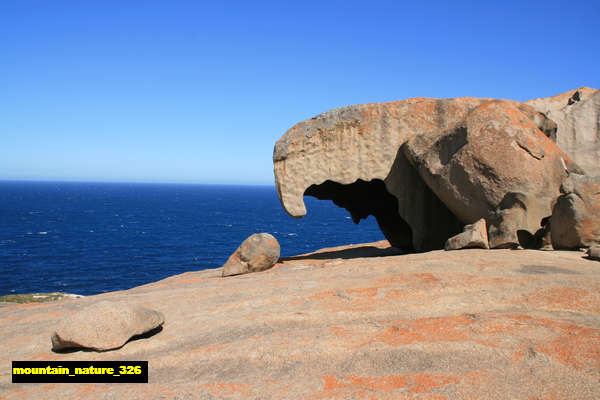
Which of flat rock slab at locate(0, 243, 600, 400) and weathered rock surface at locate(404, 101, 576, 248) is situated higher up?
weathered rock surface at locate(404, 101, 576, 248)

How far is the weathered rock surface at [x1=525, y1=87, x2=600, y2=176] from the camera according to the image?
1332 cm

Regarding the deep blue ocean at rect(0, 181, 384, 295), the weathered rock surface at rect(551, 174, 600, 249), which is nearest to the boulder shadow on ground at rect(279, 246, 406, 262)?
the weathered rock surface at rect(551, 174, 600, 249)

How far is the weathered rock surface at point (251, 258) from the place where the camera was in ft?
39.8

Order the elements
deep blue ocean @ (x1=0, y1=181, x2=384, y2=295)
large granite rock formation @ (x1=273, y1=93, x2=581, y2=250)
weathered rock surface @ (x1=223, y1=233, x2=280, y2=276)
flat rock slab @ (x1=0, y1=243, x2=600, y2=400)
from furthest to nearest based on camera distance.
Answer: deep blue ocean @ (x1=0, y1=181, x2=384, y2=295), weathered rock surface @ (x1=223, y1=233, x2=280, y2=276), large granite rock formation @ (x1=273, y1=93, x2=581, y2=250), flat rock slab @ (x1=0, y1=243, x2=600, y2=400)

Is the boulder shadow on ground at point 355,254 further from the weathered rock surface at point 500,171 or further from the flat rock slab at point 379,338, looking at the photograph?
the flat rock slab at point 379,338

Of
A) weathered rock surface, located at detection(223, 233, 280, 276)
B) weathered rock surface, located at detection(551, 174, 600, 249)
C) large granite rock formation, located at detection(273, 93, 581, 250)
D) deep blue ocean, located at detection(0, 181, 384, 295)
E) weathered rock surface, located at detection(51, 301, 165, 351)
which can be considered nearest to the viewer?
weathered rock surface, located at detection(51, 301, 165, 351)

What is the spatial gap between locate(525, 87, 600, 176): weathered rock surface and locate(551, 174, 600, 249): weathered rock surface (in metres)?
3.80

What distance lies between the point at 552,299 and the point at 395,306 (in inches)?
83.2

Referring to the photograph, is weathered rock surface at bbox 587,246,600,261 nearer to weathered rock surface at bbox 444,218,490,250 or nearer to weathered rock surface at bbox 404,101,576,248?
weathered rock surface at bbox 404,101,576,248

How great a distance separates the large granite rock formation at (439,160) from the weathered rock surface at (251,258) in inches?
55.6

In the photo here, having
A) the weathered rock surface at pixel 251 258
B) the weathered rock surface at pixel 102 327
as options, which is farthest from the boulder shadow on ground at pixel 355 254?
the weathered rock surface at pixel 102 327

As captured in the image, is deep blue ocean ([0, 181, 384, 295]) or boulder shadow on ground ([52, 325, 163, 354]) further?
deep blue ocean ([0, 181, 384, 295])

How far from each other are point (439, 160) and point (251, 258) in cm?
553

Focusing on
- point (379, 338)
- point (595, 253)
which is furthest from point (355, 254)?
point (379, 338)
